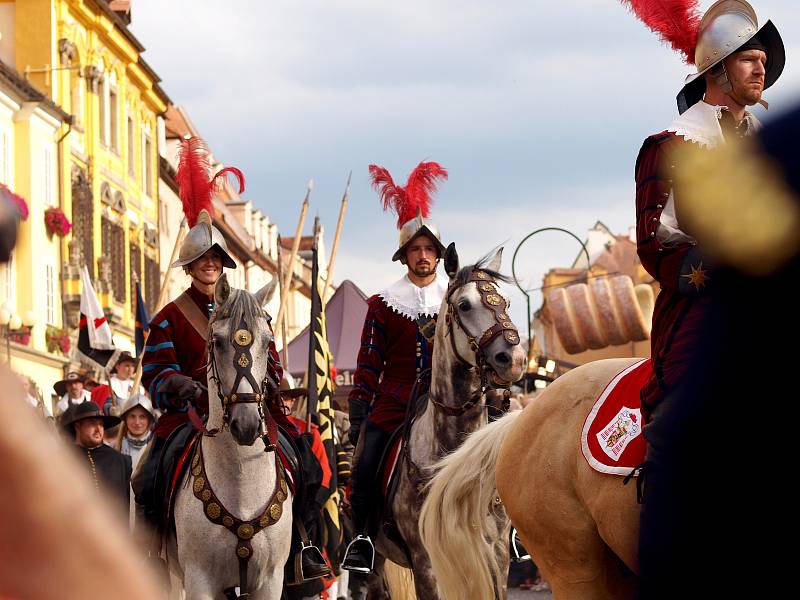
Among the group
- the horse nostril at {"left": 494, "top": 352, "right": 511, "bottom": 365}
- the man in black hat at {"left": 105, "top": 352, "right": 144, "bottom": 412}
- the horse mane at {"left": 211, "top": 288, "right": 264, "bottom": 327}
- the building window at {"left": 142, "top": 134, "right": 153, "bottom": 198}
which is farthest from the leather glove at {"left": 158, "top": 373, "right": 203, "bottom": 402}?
the building window at {"left": 142, "top": 134, "right": 153, "bottom": 198}

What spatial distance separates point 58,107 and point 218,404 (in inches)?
1427

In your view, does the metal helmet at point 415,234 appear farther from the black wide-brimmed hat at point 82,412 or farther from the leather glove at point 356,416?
the black wide-brimmed hat at point 82,412

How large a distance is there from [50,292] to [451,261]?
33.7 metres

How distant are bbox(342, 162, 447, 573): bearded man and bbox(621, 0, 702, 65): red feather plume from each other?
12.7 ft

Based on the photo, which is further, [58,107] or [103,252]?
[103,252]

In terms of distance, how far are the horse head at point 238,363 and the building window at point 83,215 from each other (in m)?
36.5

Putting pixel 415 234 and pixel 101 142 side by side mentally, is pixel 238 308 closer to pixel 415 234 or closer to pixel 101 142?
pixel 415 234

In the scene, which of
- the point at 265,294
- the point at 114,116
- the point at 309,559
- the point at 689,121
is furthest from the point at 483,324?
the point at 114,116

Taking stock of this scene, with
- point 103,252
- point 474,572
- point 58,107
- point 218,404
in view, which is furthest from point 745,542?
point 103,252

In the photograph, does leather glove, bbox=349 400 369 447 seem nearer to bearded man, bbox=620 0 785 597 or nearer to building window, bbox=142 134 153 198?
bearded man, bbox=620 0 785 597

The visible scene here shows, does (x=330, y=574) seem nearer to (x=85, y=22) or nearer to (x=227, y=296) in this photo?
(x=227, y=296)

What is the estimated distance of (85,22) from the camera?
4603 cm

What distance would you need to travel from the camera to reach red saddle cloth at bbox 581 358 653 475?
4930 millimetres

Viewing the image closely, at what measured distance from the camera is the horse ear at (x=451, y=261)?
8062 mm
